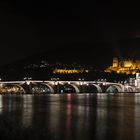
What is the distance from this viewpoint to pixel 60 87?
144m

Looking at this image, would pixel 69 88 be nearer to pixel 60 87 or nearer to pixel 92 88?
pixel 60 87

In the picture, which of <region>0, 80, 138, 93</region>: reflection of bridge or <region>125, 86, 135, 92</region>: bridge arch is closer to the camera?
<region>0, 80, 138, 93</region>: reflection of bridge

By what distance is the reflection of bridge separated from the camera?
131250 mm

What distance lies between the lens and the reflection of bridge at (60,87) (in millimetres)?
131250

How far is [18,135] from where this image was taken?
16.3 m

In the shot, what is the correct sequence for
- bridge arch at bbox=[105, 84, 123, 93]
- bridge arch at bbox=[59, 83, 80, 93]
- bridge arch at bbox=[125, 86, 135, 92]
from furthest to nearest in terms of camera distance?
bridge arch at bbox=[125, 86, 135, 92]
bridge arch at bbox=[105, 84, 123, 93]
bridge arch at bbox=[59, 83, 80, 93]

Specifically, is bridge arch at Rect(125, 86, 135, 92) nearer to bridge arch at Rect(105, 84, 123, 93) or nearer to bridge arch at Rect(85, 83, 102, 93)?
bridge arch at Rect(105, 84, 123, 93)

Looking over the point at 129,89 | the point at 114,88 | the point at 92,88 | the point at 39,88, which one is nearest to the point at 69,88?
the point at 92,88

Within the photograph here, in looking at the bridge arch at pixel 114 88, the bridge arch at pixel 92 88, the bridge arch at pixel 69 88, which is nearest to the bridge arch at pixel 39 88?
the bridge arch at pixel 69 88

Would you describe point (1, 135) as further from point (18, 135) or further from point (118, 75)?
point (118, 75)

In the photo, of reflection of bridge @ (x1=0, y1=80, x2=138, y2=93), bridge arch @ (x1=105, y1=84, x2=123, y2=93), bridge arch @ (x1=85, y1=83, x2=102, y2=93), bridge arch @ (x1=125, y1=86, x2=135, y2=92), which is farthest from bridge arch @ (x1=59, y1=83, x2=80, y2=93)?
bridge arch @ (x1=125, y1=86, x2=135, y2=92)

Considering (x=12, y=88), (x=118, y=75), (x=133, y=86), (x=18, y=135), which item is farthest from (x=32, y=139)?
(x=118, y=75)

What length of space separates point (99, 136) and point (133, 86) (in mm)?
141843

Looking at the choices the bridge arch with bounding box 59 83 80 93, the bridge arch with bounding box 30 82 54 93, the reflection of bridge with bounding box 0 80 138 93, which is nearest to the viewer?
the reflection of bridge with bounding box 0 80 138 93
